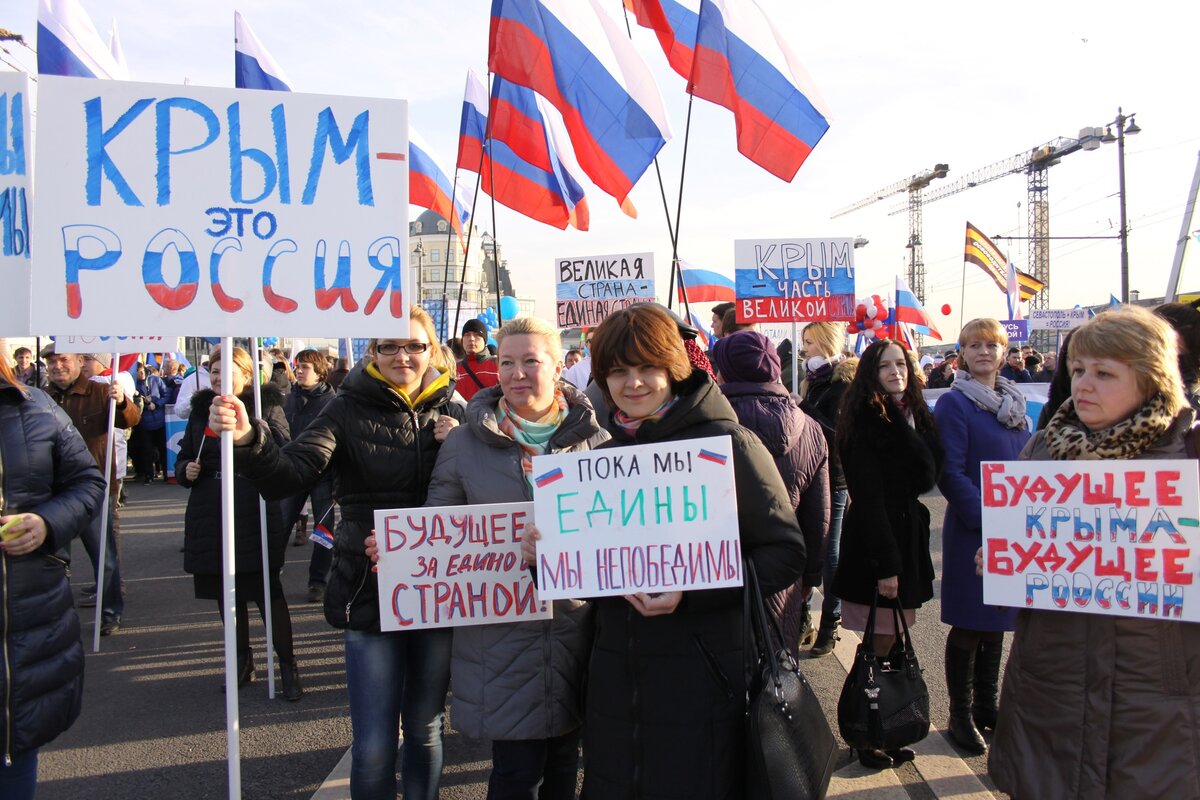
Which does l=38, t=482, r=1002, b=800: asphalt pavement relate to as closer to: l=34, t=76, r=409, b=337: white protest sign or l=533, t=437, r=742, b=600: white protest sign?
l=533, t=437, r=742, b=600: white protest sign

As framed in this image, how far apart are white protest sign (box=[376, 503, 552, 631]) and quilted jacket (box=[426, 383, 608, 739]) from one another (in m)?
0.07

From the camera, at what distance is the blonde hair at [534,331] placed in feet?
8.86

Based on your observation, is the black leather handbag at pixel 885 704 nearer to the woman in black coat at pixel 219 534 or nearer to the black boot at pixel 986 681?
the black boot at pixel 986 681

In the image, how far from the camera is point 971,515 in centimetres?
372

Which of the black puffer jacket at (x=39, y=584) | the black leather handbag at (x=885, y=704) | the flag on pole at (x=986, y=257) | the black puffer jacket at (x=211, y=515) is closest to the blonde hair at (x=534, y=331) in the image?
the black puffer jacket at (x=39, y=584)

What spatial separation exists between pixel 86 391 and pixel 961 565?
6.76m

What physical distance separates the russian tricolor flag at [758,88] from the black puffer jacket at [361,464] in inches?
182

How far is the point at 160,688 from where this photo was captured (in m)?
4.70

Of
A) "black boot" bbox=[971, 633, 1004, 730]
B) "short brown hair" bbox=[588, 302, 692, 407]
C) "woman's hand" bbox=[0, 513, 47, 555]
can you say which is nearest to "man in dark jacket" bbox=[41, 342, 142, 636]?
"woman's hand" bbox=[0, 513, 47, 555]

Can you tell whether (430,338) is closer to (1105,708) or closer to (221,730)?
(1105,708)

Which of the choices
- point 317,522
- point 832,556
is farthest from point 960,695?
point 317,522

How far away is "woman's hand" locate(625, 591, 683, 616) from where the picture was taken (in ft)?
6.91

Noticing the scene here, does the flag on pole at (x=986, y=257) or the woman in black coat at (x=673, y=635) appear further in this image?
the flag on pole at (x=986, y=257)

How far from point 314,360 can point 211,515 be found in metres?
3.07
